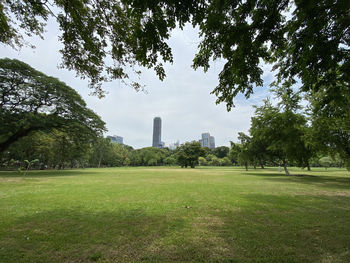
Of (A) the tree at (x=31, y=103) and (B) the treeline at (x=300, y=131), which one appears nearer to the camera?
(B) the treeline at (x=300, y=131)

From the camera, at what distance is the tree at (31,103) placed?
19.2 metres

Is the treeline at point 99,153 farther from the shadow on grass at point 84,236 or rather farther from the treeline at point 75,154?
the shadow on grass at point 84,236

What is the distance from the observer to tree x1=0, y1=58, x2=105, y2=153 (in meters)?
19.2

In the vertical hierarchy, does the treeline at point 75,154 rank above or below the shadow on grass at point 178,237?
above

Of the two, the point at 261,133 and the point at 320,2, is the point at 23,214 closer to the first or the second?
the point at 320,2

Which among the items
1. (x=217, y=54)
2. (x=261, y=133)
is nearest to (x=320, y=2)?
(x=217, y=54)

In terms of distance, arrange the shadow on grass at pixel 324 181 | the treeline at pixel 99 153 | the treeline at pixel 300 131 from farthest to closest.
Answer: the treeline at pixel 99 153 < the treeline at pixel 300 131 < the shadow on grass at pixel 324 181

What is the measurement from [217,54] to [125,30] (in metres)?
3.12

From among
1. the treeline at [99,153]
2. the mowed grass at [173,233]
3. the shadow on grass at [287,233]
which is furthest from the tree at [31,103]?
the shadow on grass at [287,233]

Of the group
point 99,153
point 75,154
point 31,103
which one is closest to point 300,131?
point 31,103

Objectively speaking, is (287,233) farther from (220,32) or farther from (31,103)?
(31,103)

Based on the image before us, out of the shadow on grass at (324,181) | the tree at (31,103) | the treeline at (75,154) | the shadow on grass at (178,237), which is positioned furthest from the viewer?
the treeline at (75,154)

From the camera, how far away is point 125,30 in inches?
187

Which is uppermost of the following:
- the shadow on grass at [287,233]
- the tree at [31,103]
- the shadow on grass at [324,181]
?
the tree at [31,103]
